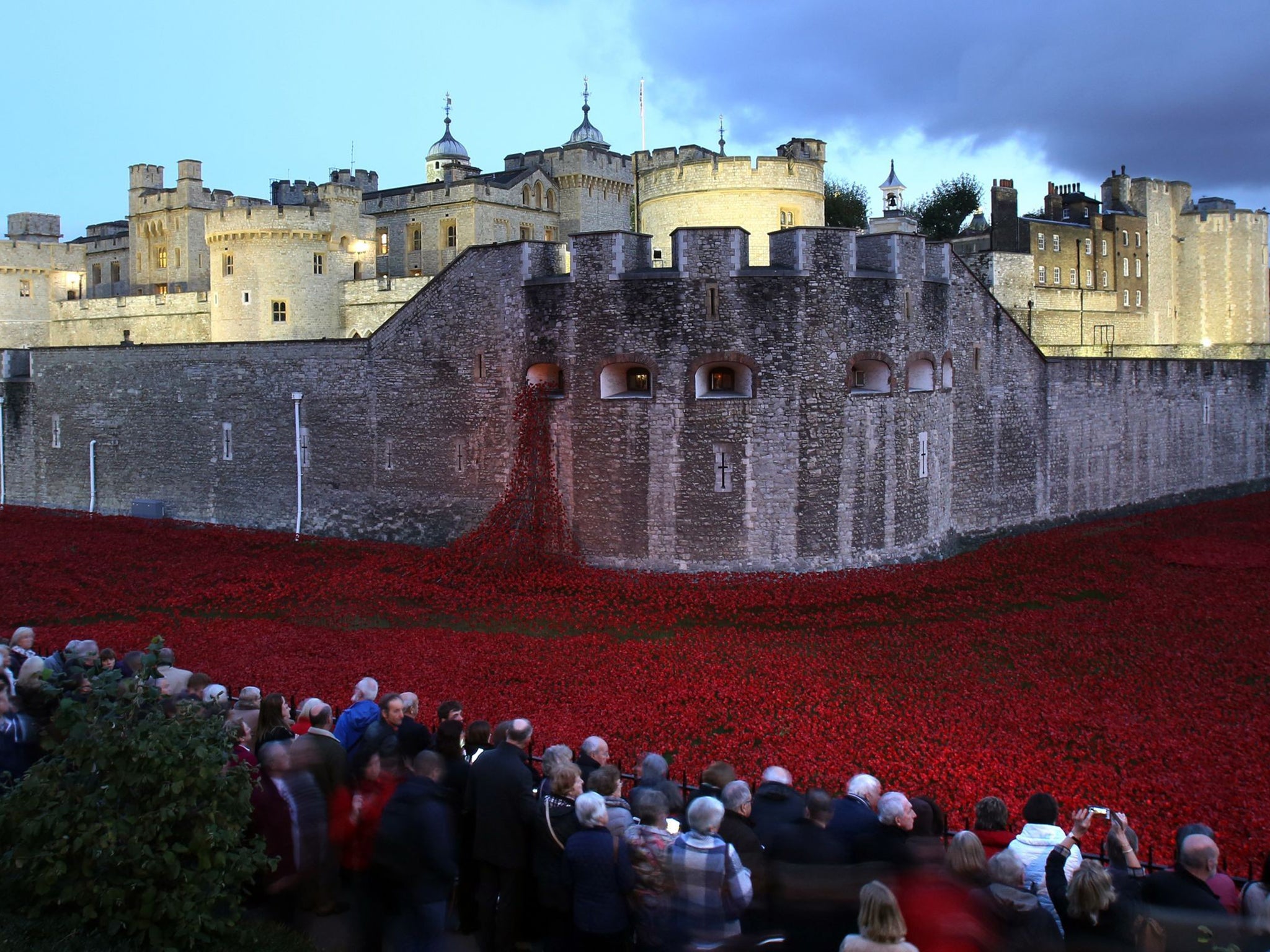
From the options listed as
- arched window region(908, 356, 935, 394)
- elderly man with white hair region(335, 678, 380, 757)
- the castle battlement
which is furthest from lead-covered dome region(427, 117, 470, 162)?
elderly man with white hair region(335, 678, 380, 757)

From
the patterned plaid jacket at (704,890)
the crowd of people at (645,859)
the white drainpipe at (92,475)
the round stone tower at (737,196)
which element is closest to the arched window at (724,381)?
the round stone tower at (737,196)

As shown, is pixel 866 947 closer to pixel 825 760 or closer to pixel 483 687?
pixel 825 760

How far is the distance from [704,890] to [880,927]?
1.08m

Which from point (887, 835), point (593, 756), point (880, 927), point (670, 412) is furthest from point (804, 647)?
point (880, 927)

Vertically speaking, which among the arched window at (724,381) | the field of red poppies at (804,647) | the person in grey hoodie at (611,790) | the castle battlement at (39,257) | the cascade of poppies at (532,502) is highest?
the castle battlement at (39,257)

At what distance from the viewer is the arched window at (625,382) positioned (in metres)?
20.1

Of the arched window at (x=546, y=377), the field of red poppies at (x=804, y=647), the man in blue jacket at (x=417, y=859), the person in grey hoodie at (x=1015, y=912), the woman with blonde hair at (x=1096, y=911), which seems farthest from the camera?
the arched window at (x=546, y=377)

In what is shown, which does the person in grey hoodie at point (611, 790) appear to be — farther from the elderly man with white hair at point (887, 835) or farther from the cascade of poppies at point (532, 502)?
the cascade of poppies at point (532, 502)

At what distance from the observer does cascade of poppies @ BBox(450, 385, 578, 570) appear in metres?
20.7

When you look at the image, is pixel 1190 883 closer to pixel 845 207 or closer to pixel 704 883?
pixel 704 883

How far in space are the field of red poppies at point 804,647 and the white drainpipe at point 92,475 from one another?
16.2 feet

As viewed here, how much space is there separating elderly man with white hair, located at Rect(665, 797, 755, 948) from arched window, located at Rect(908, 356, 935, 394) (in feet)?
54.7

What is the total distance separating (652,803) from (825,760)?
5.17 metres

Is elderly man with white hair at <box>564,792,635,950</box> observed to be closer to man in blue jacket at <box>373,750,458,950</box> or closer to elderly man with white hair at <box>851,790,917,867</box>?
man in blue jacket at <box>373,750,458,950</box>
